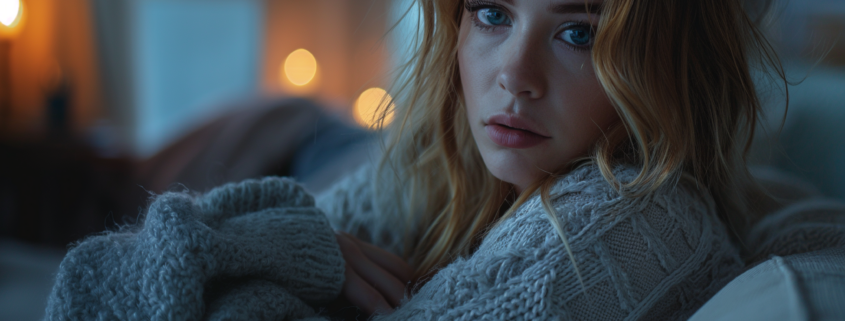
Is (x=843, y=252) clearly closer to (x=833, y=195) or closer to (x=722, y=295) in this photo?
(x=722, y=295)

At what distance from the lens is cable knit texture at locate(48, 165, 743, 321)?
1.70 feet

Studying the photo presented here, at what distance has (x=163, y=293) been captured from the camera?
1.64 ft

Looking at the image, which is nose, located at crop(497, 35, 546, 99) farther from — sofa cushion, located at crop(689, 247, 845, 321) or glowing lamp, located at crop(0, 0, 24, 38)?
glowing lamp, located at crop(0, 0, 24, 38)

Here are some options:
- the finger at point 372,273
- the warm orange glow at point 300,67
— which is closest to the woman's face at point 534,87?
the finger at point 372,273

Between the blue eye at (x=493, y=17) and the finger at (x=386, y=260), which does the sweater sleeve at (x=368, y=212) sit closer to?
the finger at (x=386, y=260)

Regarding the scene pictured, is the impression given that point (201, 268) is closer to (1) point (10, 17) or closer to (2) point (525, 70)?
(2) point (525, 70)

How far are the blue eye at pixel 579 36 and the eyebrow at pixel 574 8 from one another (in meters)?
0.02

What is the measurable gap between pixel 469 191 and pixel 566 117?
267mm

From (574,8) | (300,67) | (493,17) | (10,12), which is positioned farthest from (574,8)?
(300,67)

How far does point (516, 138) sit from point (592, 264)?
0.18 m

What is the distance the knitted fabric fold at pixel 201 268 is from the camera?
509 millimetres

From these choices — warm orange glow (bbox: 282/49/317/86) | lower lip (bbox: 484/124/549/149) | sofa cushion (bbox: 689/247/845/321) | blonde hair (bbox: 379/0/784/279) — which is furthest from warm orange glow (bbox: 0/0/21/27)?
sofa cushion (bbox: 689/247/845/321)

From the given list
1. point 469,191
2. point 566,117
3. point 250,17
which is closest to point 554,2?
point 566,117

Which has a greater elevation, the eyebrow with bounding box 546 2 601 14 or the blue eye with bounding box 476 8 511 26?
the blue eye with bounding box 476 8 511 26
